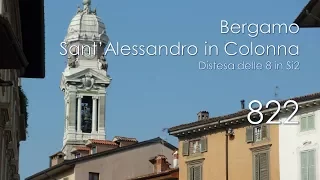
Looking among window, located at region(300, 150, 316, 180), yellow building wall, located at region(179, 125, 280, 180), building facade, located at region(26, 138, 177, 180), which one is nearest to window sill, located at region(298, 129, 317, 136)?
window, located at region(300, 150, 316, 180)

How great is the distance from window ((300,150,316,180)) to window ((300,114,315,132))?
1.03m

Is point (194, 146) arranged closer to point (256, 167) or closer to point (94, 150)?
point (256, 167)

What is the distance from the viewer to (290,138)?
151ft

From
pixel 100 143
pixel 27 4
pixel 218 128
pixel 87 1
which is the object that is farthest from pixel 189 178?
pixel 87 1

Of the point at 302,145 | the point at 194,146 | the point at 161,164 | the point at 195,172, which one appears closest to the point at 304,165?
the point at 302,145

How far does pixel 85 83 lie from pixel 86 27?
5757 mm

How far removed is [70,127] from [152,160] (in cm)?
4500

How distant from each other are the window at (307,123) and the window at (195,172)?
710 centimetres

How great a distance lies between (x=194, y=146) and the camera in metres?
52.2

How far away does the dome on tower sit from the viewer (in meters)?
107

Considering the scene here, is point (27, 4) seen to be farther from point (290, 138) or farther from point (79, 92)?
point (79, 92)

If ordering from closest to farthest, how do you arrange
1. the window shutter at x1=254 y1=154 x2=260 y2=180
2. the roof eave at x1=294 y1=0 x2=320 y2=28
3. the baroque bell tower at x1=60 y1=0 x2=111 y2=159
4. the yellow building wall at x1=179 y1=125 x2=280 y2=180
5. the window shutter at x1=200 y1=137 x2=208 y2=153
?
1. the roof eave at x1=294 y1=0 x2=320 y2=28
2. the yellow building wall at x1=179 y1=125 x2=280 y2=180
3. the window shutter at x1=254 y1=154 x2=260 y2=180
4. the window shutter at x1=200 y1=137 x2=208 y2=153
5. the baroque bell tower at x1=60 y1=0 x2=111 y2=159

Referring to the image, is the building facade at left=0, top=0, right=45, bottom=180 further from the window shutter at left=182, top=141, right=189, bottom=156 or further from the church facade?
the church facade

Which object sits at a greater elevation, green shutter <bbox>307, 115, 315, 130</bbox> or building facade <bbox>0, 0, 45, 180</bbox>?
green shutter <bbox>307, 115, 315, 130</bbox>
